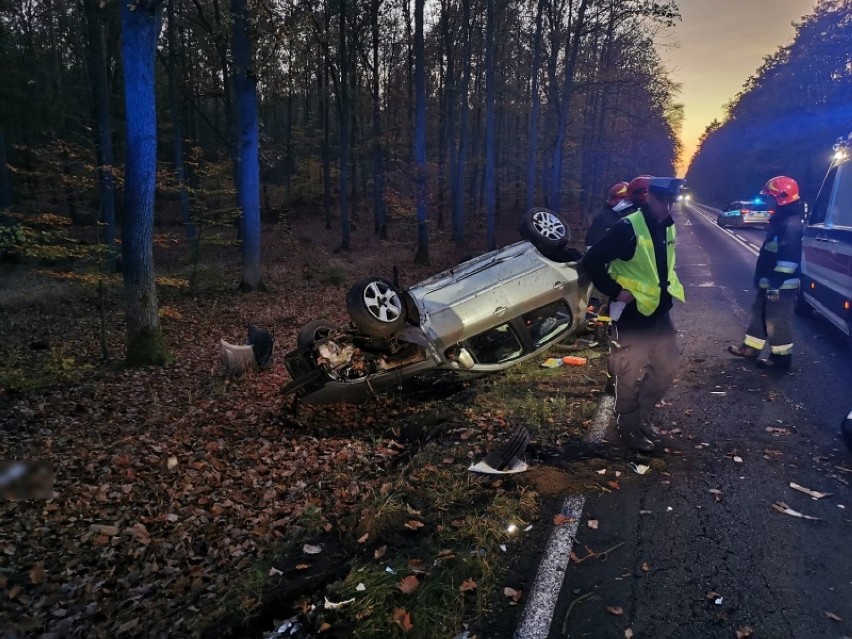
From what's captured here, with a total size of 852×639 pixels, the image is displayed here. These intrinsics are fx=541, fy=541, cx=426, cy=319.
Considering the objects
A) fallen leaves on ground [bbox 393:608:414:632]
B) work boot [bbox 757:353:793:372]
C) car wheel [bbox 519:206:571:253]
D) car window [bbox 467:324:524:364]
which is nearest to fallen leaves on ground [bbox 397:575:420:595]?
fallen leaves on ground [bbox 393:608:414:632]

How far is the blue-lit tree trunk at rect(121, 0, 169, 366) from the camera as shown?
22.0 ft

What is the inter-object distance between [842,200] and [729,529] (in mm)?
6426

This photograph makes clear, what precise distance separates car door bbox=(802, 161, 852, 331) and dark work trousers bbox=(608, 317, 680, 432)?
12.0ft

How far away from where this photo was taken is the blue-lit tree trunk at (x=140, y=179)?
22.0 feet

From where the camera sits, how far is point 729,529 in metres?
3.43

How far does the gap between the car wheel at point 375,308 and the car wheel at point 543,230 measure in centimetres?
217

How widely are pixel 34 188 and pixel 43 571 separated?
23546mm

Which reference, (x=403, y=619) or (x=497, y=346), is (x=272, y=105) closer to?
(x=497, y=346)

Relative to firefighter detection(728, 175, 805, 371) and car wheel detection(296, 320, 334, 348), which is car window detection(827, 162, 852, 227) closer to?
firefighter detection(728, 175, 805, 371)

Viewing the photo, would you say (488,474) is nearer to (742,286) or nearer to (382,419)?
(382,419)

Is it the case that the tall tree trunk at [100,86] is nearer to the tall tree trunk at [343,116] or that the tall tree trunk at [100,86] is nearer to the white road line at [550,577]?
the tall tree trunk at [343,116]

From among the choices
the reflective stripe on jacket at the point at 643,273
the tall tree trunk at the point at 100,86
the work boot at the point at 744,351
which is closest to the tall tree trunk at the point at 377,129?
the tall tree trunk at the point at 100,86

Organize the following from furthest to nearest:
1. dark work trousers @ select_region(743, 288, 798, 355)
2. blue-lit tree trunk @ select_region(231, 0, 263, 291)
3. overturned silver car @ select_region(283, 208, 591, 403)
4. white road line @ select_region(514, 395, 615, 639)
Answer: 1. blue-lit tree trunk @ select_region(231, 0, 263, 291)
2. dark work trousers @ select_region(743, 288, 798, 355)
3. overturned silver car @ select_region(283, 208, 591, 403)
4. white road line @ select_region(514, 395, 615, 639)

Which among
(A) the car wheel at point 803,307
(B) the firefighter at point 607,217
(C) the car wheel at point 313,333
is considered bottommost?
(A) the car wheel at point 803,307
